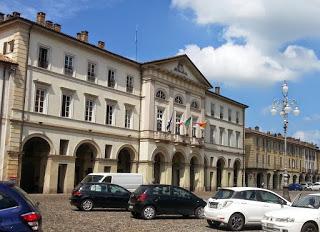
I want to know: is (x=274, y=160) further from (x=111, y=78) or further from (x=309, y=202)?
(x=309, y=202)

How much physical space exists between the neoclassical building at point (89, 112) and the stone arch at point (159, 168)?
0.35 feet

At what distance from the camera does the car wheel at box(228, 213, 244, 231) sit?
51.3 feet

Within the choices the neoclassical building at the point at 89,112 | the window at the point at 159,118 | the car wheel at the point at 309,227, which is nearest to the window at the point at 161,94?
the neoclassical building at the point at 89,112

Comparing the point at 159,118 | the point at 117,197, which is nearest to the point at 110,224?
the point at 117,197

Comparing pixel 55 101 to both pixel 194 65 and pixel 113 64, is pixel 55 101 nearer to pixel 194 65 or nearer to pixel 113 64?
pixel 113 64

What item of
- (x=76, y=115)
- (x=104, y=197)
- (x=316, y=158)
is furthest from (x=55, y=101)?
(x=316, y=158)

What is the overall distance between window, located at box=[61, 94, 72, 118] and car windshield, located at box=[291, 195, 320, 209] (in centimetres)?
2632

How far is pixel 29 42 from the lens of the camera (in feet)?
114

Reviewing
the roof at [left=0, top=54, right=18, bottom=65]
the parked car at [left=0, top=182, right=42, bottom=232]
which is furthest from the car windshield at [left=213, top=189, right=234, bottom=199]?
the roof at [left=0, top=54, right=18, bottom=65]

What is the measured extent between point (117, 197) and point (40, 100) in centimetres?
1551

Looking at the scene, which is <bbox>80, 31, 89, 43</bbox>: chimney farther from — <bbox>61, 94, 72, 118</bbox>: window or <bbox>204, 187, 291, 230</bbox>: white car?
<bbox>204, 187, 291, 230</bbox>: white car

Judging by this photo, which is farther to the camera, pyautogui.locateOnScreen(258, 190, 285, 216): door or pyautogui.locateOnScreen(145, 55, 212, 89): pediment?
pyautogui.locateOnScreen(145, 55, 212, 89): pediment

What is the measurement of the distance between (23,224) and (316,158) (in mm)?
103362

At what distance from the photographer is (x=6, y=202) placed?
746cm
